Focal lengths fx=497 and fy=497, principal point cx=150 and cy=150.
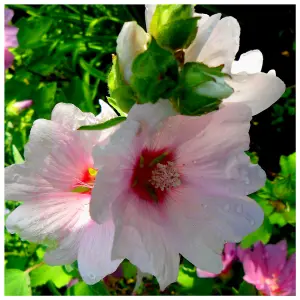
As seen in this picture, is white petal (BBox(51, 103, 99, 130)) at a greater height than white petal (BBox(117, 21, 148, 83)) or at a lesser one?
lesser

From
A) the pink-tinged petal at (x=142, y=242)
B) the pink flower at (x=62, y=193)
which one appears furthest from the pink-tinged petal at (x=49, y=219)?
the pink-tinged petal at (x=142, y=242)

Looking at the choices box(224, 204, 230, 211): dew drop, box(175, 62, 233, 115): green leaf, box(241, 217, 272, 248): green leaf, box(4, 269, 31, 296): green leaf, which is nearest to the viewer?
box(175, 62, 233, 115): green leaf

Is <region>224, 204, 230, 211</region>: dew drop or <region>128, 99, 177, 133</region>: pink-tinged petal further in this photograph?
<region>224, 204, 230, 211</region>: dew drop

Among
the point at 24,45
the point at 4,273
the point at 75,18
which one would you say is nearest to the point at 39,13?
the point at 75,18

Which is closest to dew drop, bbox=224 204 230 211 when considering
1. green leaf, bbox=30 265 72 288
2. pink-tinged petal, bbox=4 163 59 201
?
pink-tinged petal, bbox=4 163 59 201

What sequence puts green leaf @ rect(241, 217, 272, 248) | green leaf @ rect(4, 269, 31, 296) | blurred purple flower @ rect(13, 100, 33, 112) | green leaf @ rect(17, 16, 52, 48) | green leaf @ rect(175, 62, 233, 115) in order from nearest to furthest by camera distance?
green leaf @ rect(175, 62, 233, 115) < green leaf @ rect(4, 269, 31, 296) < green leaf @ rect(241, 217, 272, 248) < green leaf @ rect(17, 16, 52, 48) < blurred purple flower @ rect(13, 100, 33, 112)

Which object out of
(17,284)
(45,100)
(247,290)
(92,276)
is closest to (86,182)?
(92,276)

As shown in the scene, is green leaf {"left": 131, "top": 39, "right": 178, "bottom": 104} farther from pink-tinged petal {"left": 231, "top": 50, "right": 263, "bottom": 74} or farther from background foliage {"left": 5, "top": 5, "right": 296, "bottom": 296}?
background foliage {"left": 5, "top": 5, "right": 296, "bottom": 296}

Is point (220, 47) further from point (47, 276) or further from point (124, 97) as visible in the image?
point (47, 276)
